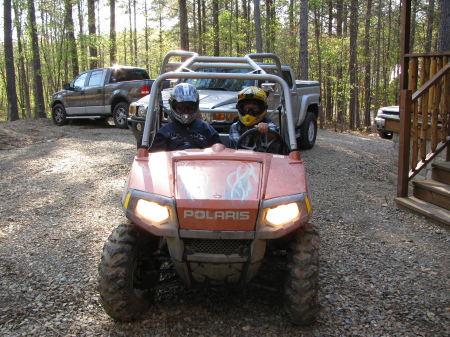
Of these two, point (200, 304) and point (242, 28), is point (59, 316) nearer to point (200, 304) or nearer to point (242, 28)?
point (200, 304)

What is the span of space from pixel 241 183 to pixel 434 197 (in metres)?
4.01

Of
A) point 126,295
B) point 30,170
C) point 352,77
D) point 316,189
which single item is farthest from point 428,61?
point 352,77

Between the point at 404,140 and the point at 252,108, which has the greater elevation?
the point at 252,108

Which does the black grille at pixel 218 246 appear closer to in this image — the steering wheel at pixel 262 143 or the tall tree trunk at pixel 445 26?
the steering wheel at pixel 262 143

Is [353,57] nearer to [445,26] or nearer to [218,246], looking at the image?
[445,26]

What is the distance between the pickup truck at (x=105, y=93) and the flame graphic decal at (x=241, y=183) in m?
10.6

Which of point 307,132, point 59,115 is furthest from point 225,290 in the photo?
point 59,115

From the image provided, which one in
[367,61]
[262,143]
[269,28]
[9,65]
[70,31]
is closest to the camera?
[262,143]

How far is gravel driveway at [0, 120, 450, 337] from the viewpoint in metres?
3.00

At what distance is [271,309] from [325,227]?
7.18ft

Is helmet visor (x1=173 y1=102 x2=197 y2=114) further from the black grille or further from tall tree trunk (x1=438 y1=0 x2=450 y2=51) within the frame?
tall tree trunk (x1=438 y1=0 x2=450 y2=51)

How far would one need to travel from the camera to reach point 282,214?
274 cm

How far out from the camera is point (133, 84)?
1345 centimetres

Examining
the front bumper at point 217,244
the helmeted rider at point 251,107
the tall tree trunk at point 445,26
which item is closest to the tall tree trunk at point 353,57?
the tall tree trunk at point 445,26
